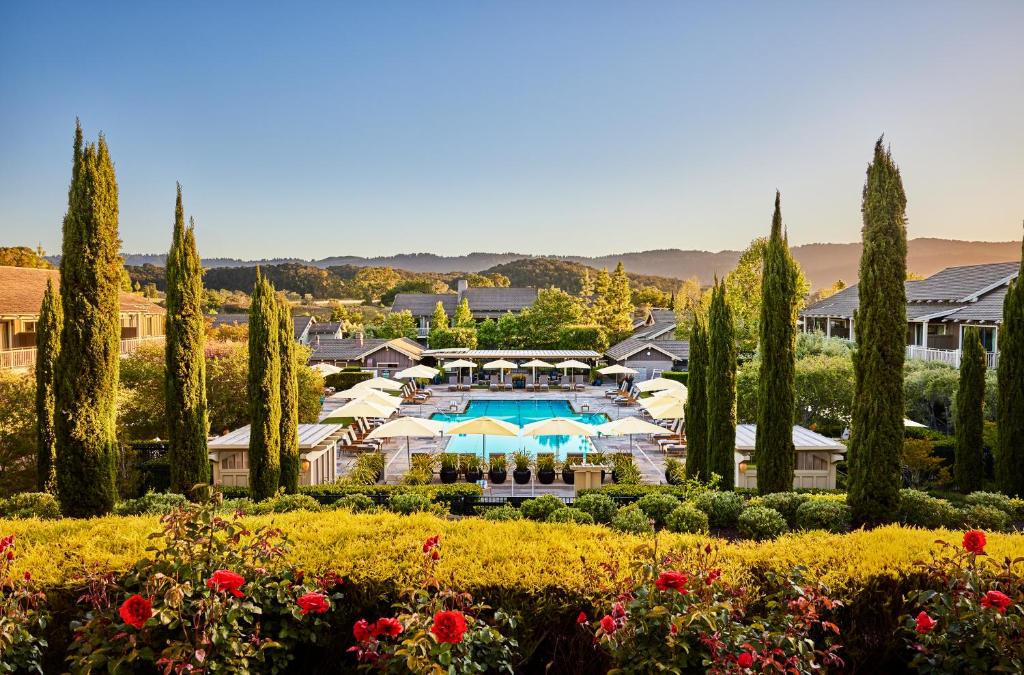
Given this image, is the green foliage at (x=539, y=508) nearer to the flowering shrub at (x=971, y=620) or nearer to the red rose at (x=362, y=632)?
the flowering shrub at (x=971, y=620)

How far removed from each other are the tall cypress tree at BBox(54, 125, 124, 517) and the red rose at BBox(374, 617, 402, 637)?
306 inches

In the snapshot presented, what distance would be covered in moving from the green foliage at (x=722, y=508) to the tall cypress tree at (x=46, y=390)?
1225cm

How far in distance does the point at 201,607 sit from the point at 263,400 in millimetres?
9100

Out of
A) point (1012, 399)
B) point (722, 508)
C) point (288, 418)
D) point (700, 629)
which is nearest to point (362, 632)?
point (700, 629)

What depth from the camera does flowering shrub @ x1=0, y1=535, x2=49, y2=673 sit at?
3.13m

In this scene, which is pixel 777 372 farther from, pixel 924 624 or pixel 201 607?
pixel 201 607

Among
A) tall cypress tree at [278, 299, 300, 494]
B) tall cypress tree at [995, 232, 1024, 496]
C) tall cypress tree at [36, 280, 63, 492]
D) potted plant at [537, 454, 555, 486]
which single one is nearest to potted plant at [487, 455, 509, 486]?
potted plant at [537, 454, 555, 486]

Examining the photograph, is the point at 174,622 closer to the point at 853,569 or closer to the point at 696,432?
the point at 853,569

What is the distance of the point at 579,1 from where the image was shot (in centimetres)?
1384

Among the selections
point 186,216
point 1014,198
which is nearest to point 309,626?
point 186,216

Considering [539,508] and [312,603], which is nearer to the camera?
[312,603]

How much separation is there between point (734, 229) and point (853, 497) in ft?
80.7

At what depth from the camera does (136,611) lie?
9.36 ft

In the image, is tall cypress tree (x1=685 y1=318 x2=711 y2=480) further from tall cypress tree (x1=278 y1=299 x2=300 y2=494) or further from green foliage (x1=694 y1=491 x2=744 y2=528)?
tall cypress tree (x1=278 y1=299 x2=300 y2=494)
